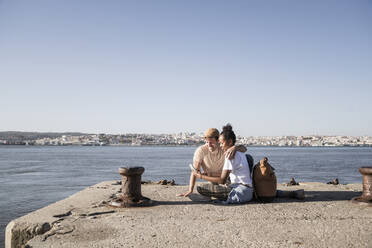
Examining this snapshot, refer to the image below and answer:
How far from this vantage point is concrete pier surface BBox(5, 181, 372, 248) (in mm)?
3752

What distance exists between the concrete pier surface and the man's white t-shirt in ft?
1.37

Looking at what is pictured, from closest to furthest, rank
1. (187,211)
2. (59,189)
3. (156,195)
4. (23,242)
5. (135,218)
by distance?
(23,242), (135,218), (187,211), (156,195), (59,189)

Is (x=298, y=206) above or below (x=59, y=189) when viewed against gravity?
above

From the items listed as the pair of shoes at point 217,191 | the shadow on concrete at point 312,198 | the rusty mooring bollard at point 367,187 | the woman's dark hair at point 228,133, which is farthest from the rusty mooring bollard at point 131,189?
the rusty mooring bollard at point 367,187

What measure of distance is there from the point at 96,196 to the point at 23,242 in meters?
2.26

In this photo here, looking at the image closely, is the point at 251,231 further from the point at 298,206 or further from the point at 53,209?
the point at 53,209

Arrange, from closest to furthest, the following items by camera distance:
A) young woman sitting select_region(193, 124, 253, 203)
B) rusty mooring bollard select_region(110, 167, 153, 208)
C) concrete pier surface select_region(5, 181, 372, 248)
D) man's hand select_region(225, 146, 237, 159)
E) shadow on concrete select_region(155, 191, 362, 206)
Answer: concrete pier surface select_region(5, 181, 372, 248)
man's hand select_region(225, 146, 237, 159)
young woman sitting select_region(193, 124, 253, 203)
rusty mooring bollard select_region(110, 167, 153, 208)
shadow on concrete select_region(155, 191, 362, 206)

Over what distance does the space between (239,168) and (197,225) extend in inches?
56.5

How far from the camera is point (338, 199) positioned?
6.05m

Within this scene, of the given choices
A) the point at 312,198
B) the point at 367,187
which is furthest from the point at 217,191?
the point at 367,187

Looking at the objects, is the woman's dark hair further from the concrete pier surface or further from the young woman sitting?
the concrete pier surface

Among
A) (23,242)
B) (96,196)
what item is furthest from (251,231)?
(96,196)

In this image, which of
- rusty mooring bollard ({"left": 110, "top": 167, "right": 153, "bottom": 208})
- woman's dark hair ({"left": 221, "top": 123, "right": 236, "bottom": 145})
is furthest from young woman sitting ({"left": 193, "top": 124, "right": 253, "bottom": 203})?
rusty mooring bollard ({"left": 110, "top": 167, "right": 153, "bottom": 208})

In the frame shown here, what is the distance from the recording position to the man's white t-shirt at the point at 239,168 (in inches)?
214
